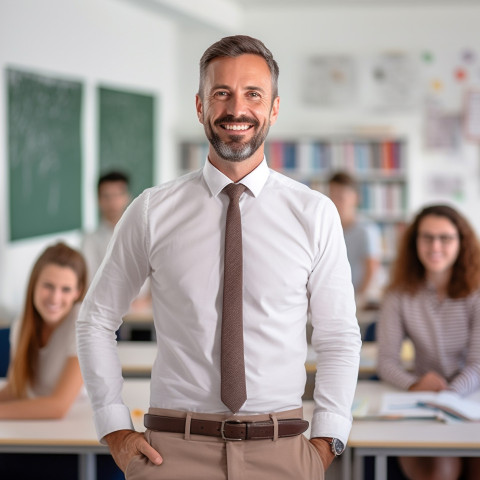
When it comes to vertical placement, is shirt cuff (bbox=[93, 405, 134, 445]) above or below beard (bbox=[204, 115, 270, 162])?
below

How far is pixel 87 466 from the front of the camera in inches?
107

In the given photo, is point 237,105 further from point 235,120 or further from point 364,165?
point 364,165

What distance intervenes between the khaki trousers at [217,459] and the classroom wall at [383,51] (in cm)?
623

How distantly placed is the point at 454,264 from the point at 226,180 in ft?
6.09

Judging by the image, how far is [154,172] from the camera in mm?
7469

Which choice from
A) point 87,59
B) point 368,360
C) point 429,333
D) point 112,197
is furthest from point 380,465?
point 87,59

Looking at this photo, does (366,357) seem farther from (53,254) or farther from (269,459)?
(269,459)

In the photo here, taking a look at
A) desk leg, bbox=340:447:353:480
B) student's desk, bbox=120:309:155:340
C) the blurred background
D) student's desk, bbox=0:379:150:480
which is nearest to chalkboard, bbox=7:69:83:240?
student's desk, bbox=120:309:155:340

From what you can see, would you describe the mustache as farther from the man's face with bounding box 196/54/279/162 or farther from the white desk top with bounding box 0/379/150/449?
the white desk top with bounding box 0/379/150/449

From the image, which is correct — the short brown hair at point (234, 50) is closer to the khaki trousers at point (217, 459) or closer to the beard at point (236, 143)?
the beard at point (236, 143)

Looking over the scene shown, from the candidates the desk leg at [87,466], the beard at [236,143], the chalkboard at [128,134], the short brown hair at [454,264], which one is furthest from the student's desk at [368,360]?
the chalkboard at [128,134]

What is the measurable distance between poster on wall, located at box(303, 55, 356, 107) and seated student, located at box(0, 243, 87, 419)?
16.9ft

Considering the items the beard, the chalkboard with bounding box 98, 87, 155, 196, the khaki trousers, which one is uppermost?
the chalkboard with bounding box 98, 87, 155, 196

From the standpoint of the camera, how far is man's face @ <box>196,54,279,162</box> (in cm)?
171
